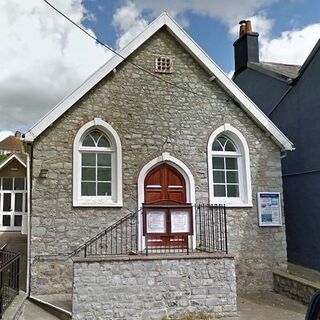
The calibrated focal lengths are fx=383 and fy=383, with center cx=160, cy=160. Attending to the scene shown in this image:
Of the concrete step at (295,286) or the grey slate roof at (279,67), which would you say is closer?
the concrete step at (295,286)

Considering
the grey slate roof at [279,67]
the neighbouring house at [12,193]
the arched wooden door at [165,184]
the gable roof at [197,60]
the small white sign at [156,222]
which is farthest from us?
the neighbouring house at [12,193]

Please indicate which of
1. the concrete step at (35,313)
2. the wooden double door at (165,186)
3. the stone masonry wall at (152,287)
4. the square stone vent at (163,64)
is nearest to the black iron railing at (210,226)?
the wooden double door at (165,186)

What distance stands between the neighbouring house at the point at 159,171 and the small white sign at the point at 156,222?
0.07 ft

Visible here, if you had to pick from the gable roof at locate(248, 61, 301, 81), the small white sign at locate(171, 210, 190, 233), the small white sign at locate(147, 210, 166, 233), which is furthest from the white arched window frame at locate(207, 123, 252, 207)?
the gable roof at locate(248, 61, 301, 81)

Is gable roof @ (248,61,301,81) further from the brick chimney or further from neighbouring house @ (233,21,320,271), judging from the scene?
the brick chimney

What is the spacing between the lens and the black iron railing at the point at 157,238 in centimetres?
959

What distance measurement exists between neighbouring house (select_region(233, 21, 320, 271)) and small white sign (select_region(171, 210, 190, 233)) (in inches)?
174

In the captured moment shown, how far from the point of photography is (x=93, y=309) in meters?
7.53

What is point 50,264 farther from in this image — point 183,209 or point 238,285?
point 238,285

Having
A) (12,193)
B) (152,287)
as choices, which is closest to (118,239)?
(152,287)

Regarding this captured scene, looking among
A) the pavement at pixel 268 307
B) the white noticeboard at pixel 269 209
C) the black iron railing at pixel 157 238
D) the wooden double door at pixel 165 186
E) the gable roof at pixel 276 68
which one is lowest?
the pavement at pixel 268 307

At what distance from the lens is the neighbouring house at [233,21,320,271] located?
11.4 m

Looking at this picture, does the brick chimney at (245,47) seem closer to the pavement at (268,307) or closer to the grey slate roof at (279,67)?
the grey slate roof at (279,67)

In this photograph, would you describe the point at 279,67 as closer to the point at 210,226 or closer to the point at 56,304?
the point at 210,226
